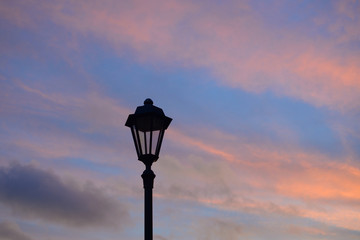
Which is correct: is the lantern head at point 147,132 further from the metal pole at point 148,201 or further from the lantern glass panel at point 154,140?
the metal pole at point 148,201

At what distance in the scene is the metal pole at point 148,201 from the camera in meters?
14.6

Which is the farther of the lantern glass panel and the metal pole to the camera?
the lantern glass panel

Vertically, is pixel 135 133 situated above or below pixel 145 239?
above

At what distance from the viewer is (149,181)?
15375mm

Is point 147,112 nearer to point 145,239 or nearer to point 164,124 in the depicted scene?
point 164,124

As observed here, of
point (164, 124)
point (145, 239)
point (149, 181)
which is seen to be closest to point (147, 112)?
point (164, 124)

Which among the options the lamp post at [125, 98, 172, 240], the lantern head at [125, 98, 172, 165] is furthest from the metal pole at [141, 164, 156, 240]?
the lantern head at [125, 98, 172, 165]

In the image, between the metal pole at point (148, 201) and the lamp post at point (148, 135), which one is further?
the lamp post at point (148, 135)

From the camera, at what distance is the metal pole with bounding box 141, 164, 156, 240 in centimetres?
1464

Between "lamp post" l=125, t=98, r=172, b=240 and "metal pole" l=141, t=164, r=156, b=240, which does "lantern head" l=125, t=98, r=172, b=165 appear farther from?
"metal pole" l=141, t=164, r=156, b=240

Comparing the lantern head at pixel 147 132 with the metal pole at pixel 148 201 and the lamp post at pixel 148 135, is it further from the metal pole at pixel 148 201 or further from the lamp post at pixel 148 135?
the metal pole at pixel 148 201

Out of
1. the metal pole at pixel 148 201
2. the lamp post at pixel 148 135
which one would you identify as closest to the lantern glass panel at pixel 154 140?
the lamp post at pixel 148 135

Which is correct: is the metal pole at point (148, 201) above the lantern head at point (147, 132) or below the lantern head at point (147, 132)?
below

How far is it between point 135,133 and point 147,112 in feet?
1.87
